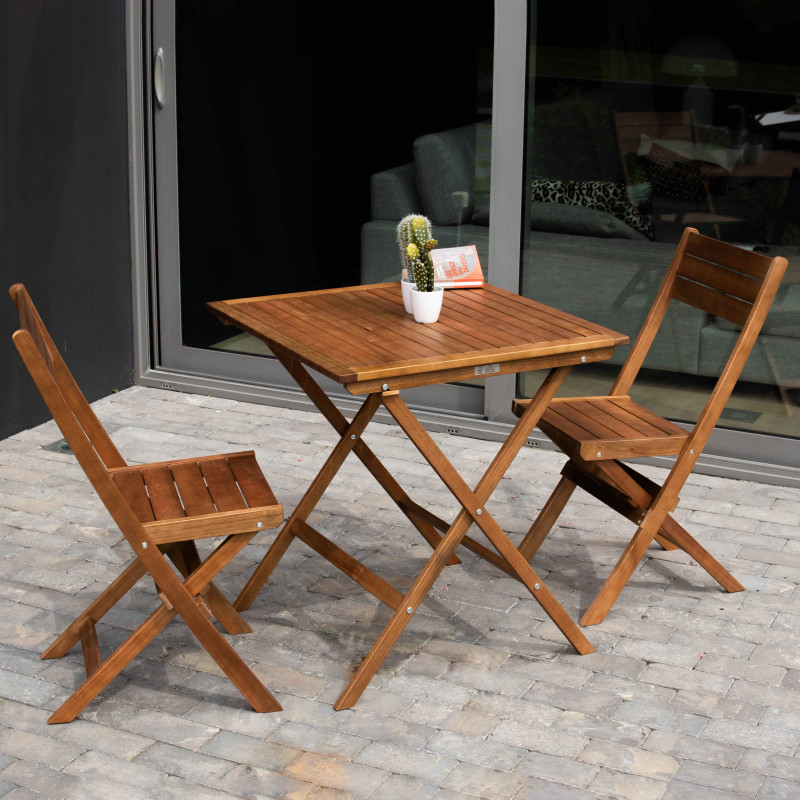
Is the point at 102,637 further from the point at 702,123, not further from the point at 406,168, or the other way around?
the point at 702,123

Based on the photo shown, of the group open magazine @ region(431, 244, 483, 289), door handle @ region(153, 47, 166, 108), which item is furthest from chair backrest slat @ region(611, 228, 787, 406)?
door handle @ region(153, 47, 166, 108)

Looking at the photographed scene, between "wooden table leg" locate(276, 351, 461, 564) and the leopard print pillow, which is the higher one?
the leopard print pillow

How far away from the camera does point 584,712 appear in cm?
333

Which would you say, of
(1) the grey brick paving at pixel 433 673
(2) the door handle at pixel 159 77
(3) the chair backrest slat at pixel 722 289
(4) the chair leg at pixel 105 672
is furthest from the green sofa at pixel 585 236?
(4) the chair leg at pixel 105 672

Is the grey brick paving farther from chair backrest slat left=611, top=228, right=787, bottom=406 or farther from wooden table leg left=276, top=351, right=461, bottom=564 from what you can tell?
chair backrest slat left=611, top=228, right=787, bottom=406

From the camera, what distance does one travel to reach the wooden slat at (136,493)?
3.22 m

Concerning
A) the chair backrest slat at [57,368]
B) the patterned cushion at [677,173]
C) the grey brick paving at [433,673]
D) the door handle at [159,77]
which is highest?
the door handle at [159,77]

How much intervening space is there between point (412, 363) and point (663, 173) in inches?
89.4

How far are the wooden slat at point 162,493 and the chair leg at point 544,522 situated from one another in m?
1.33

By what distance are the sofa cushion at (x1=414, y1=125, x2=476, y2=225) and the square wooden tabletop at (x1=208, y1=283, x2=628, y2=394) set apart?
4.65ft

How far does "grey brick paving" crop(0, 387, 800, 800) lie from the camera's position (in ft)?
10.0

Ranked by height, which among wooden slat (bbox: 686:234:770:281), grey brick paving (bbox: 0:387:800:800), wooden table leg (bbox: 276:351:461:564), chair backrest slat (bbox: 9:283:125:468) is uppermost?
wooden slat (bbox: 686:234:770:281)

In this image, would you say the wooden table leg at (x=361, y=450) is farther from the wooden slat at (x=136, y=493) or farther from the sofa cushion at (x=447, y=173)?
the sofa cushion at (x=447, y=173)

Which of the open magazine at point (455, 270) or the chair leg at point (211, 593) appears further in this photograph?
the open magazine at point (455, 270)
